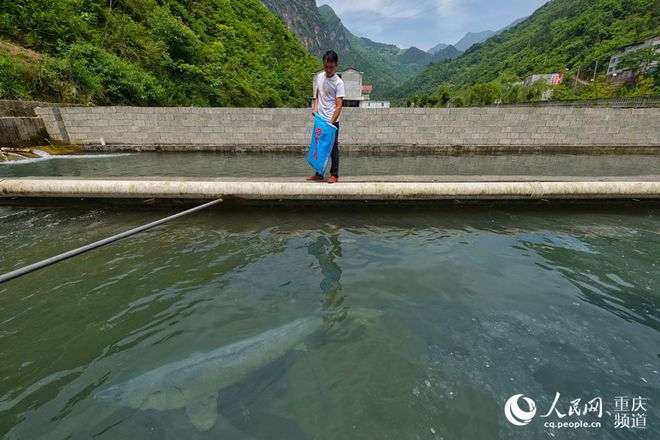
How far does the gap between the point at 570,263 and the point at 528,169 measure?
6.98m

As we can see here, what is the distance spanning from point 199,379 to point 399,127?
527 inches

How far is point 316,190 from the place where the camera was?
4.71 m

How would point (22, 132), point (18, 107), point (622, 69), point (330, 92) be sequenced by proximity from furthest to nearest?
point (622, 69)
point (18, 107)
point (22, 132)
point (330, 92)

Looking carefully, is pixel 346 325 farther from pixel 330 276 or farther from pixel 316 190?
pixel 316 190

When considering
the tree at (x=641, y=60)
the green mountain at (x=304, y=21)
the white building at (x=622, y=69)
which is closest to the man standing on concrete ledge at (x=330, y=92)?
the tree at (x=641, y=60)

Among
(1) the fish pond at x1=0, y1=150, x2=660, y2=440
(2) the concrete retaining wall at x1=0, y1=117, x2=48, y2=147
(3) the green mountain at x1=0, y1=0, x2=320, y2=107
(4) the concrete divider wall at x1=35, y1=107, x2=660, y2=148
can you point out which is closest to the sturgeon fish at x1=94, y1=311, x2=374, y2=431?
(1) the fish pond at x1=0, y1=150, x2=660, y2=440

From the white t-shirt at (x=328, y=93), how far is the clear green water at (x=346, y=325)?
208cm

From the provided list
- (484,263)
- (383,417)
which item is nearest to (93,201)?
(383,417)

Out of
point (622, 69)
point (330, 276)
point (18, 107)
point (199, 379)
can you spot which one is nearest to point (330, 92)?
point (330, 276)

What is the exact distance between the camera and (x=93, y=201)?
4.91 m

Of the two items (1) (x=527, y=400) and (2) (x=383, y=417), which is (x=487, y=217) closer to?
(1) (x=527, y=400)

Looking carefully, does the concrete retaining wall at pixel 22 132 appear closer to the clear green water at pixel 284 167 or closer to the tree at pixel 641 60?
the clear green water at pixel 284 167

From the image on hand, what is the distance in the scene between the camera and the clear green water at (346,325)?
165 centimetres

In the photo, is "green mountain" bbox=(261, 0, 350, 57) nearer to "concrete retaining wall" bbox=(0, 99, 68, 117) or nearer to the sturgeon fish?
"concrete retaining wall" bbox=(0, 99, 68, 117)
